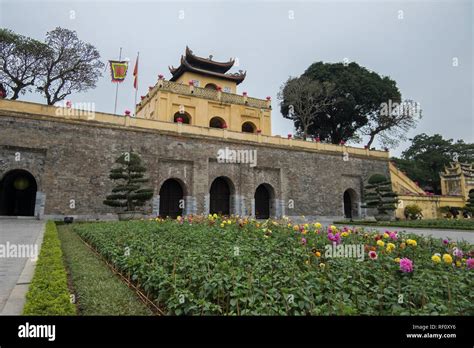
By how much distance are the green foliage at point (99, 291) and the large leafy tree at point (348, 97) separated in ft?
96.4

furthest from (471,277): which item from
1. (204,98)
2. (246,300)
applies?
(204,98)

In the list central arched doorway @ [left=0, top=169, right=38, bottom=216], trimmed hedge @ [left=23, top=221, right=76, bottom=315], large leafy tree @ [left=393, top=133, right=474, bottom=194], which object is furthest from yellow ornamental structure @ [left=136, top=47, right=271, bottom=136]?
large leafy tree @ [left=393, top=133, right=474, bottom=194]

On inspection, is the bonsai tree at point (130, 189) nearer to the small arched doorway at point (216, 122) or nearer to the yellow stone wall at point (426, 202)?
the small arched doorway at point (216, 122)

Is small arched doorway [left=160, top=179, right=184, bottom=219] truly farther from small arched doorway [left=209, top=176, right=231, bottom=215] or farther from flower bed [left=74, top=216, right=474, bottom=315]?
flower bed [left=74, top=216, right=474, bottom=315]

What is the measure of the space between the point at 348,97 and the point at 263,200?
51.7 feet

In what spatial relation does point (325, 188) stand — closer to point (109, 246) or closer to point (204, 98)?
point (204, 98)

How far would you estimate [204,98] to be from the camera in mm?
24328

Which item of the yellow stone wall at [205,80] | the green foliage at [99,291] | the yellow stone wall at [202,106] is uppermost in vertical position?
the yellow stone wall at [205,80]

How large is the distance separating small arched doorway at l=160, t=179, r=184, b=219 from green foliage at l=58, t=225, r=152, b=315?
12861 mm

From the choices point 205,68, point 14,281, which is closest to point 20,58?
point 205,68

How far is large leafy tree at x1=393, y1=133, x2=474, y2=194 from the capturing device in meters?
36.6

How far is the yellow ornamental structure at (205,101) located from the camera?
75.4ft

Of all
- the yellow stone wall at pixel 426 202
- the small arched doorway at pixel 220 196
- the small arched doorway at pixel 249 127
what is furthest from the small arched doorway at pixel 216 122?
the yellow stone wall at pixel 426 202
